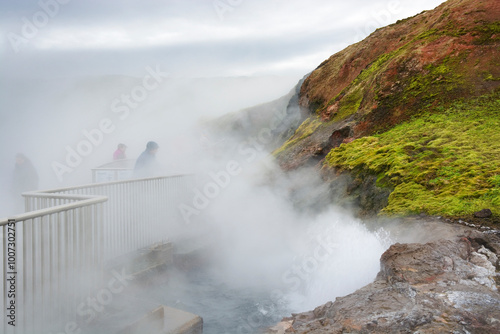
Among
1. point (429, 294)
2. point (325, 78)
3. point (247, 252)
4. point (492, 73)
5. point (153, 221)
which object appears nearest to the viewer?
point (429, 294)

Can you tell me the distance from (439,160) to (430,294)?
3968 millimetres

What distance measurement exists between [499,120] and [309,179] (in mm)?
4510

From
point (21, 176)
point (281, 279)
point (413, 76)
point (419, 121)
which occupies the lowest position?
point (281, 279)

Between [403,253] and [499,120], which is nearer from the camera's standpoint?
[403,253]

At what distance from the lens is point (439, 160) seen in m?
6.75

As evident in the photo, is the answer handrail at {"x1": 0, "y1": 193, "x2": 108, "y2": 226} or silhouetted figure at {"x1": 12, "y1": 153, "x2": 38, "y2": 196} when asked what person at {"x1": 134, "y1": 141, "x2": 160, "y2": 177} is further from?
handrail at {"x1": 0, "y1": 193, "x2": 108, "y2": 226}

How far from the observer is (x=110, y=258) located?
6402 mm

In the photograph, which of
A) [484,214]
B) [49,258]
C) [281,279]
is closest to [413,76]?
[484,214]

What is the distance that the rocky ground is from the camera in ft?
10.2

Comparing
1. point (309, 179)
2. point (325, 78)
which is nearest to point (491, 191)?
point (309, 179)

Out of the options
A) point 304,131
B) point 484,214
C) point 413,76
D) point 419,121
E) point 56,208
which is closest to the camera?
point 56,208

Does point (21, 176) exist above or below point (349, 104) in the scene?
below

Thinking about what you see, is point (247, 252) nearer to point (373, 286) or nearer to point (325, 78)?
point (373, 286)

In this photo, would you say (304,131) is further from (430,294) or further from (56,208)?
(56,208)
